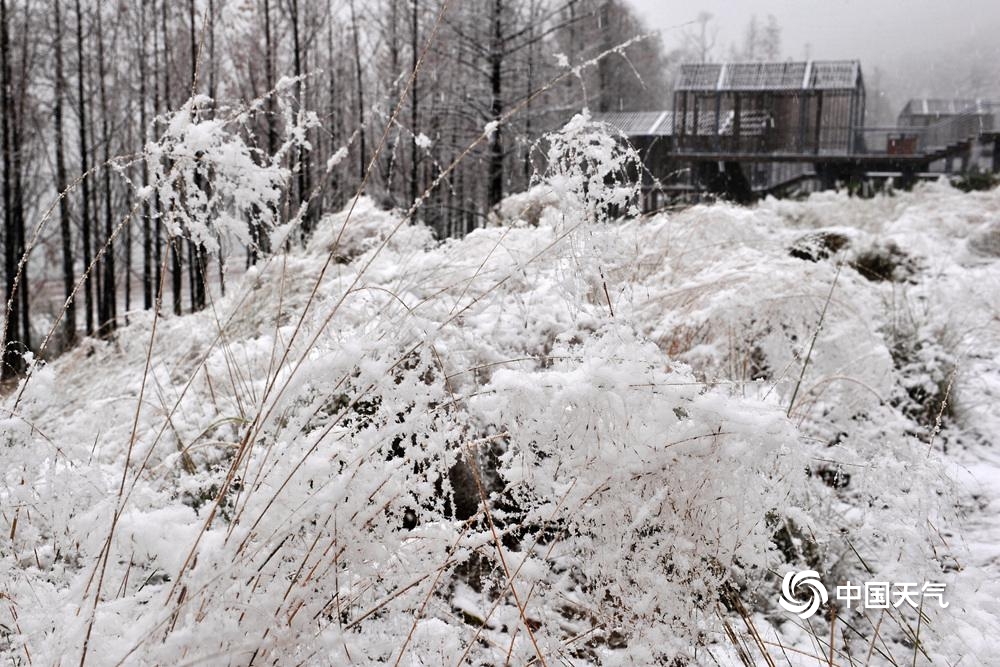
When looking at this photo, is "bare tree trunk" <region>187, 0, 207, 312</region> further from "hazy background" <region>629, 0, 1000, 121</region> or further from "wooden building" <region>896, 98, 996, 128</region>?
"hazy background" <region>629, 0, 1000, 121</region>

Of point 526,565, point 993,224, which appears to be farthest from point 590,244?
point 993,224

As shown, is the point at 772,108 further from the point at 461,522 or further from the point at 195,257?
the point at 461,522

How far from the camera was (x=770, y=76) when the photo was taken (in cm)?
1994

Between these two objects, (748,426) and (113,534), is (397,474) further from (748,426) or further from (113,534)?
(748,426)

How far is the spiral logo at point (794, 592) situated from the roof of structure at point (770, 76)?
1964 centimetres

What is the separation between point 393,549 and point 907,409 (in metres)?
2.82

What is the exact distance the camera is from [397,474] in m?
1.11

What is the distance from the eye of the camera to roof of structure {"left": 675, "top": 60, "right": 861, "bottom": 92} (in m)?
19.3

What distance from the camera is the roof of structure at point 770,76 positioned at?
63.2ft

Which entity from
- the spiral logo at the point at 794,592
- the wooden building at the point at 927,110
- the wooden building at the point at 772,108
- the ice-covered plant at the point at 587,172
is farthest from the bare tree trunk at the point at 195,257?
the wooden building at the point at 927,110

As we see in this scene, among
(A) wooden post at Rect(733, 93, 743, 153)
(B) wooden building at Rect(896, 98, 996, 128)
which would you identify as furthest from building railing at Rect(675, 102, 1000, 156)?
(B) wooden building at Rect(896, 98, 996, 128)

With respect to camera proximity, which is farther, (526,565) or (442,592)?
(442,592)

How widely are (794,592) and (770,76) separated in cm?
2085

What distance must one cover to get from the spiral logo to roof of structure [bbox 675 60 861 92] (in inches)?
773
